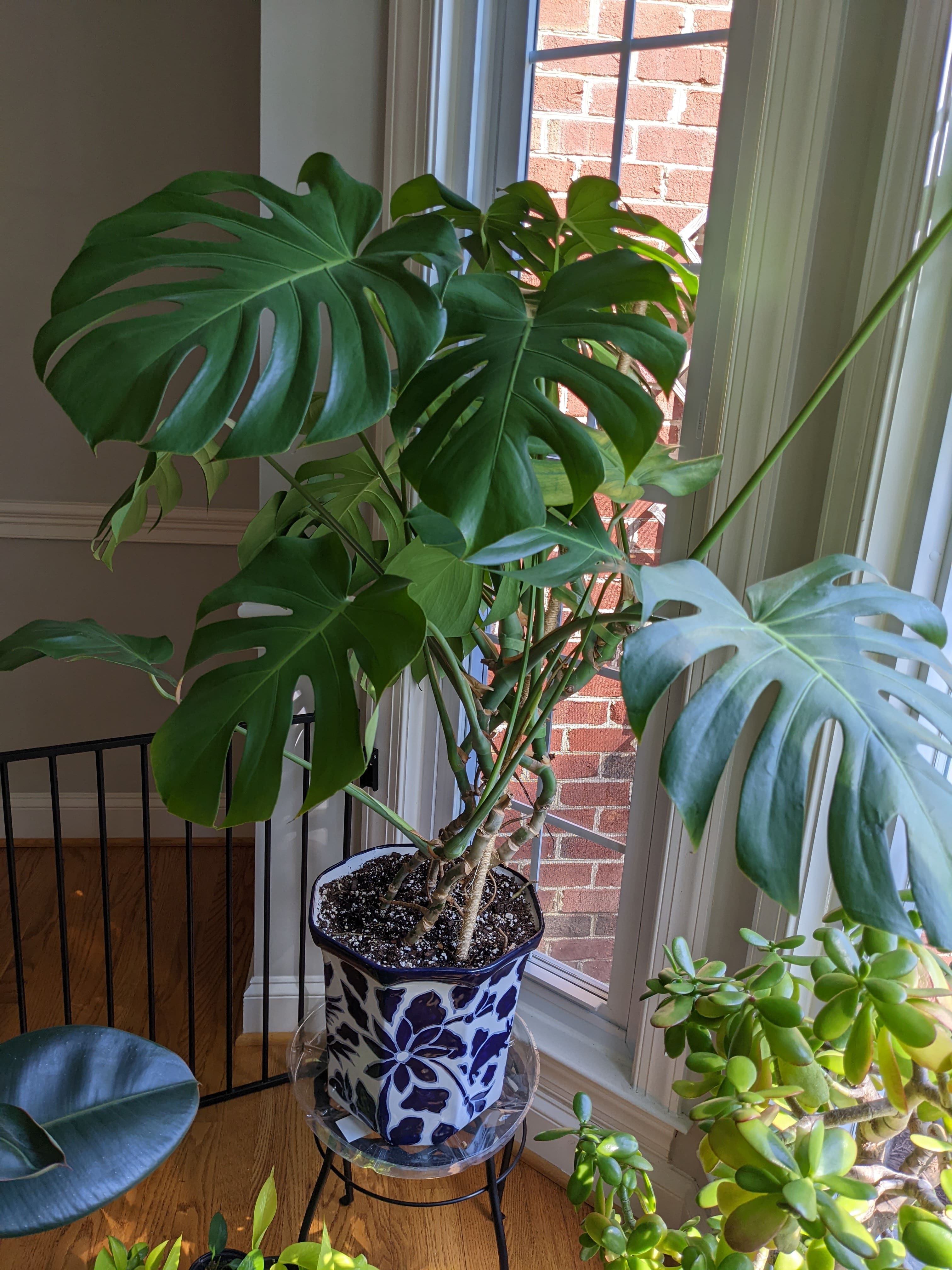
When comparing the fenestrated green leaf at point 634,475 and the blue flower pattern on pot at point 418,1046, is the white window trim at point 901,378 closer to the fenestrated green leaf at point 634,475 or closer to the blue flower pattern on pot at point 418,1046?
the fenestrated green leaf at point 634,475

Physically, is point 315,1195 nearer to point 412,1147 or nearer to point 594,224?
point 412,1147

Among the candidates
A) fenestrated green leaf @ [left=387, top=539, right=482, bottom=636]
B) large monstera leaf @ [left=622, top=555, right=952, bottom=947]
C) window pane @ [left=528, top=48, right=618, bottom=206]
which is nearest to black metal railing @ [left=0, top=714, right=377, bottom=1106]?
fenestrated green leaf @ [left=387, top=539, right=482, bottom=636]

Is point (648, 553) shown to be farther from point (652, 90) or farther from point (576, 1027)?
point (576, 1027)

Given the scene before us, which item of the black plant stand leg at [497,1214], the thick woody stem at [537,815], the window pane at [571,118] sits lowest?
the black plant stand leg at [497,1214]

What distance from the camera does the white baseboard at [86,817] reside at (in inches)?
96.6

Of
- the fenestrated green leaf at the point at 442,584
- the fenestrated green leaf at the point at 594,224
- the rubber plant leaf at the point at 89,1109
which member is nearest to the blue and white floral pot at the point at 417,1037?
the rubber plant leaf at the point at 89,1109

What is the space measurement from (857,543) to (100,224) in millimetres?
815

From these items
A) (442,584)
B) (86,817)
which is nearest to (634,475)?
(442,584)

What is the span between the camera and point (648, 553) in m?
1.34

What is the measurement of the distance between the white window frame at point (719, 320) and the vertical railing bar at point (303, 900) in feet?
0.58

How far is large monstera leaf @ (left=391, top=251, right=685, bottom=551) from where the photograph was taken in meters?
0.59

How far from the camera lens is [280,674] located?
757mm

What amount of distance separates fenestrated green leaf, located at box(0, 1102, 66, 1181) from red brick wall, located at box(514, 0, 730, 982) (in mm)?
859

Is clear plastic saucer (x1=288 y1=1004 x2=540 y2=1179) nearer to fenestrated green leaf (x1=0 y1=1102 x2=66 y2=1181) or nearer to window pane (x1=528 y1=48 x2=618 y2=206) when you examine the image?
fenestrated green leaf (x1=0 y1=1102 x2=66 y2=1181)
